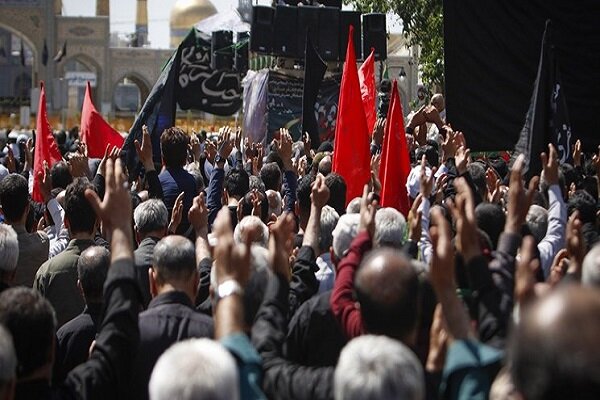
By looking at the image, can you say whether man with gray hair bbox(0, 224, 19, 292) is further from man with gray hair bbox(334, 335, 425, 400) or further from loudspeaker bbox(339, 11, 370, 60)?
loudspeaker bbox(339, 11, 370, 60)

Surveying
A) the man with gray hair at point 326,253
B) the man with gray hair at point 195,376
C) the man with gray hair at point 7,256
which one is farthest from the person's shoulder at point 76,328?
the man with gray hair at point 195,376

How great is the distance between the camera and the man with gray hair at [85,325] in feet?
14.1

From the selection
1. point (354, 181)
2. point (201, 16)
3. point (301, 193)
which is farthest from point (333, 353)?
point (201, 16)

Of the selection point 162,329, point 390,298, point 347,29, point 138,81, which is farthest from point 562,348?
point 138,81

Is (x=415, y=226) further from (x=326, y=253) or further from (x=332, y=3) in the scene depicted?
(x=332, y=3)

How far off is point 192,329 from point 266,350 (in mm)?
600

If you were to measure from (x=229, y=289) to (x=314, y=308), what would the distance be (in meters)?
0.87

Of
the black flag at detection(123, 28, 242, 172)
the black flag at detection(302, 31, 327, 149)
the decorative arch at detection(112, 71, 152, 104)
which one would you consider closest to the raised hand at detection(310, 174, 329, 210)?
the black flag at detection(302, 31, 327, 149)

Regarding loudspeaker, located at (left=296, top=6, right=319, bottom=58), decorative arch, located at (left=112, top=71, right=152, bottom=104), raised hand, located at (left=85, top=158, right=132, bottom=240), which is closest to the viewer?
raised hand, located at (left=85, top=158, right=132, bottom=240)

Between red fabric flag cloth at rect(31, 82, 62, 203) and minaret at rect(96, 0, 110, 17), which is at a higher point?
minaret at rect(96, 0, 110, 17)

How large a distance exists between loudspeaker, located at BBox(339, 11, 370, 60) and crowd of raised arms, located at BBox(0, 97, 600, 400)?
11895 millimetres

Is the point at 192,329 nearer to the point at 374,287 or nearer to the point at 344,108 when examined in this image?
the point at 374,287

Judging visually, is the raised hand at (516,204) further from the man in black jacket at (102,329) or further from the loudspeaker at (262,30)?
the loudspeaker at (262,30)

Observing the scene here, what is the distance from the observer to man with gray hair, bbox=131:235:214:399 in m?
3.74
